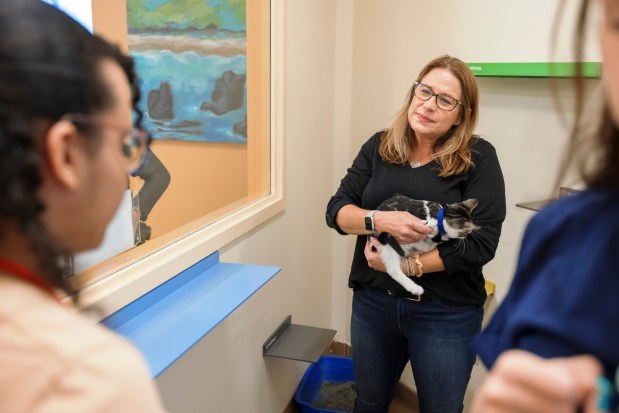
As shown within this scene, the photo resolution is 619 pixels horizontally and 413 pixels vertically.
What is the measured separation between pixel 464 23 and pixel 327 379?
70.5 inches

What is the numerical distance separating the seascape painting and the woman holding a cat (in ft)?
3.55

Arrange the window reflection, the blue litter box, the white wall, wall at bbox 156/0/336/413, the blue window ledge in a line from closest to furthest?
1. the blue window ledge
2. the window reflection
3. wall at bbox 156/0/336/413
4. the white wall
5. the blue litter box

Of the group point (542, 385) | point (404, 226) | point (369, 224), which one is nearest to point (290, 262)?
point (369, 224)

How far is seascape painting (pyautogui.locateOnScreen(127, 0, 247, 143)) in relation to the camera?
8.19 ft

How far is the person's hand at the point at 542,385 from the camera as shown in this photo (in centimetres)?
46

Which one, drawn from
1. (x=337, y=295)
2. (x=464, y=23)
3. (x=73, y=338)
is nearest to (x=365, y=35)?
(x=464, y=23)

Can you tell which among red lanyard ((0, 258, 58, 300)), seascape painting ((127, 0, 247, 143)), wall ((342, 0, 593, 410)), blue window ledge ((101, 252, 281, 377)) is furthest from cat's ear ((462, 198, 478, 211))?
seascape painting ((127, 0, 247, 143))

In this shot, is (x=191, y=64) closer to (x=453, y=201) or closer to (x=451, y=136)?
(x=451, y=136)

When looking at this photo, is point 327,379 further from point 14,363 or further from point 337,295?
point 14,363

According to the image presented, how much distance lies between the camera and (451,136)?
5.32ft

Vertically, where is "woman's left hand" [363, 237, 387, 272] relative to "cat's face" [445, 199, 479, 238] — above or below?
below

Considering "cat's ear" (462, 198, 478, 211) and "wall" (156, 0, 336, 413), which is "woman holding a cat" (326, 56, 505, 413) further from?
"wall" (156, 0, 336, 413)

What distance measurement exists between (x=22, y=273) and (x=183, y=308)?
85 centimetres

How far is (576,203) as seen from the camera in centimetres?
59
